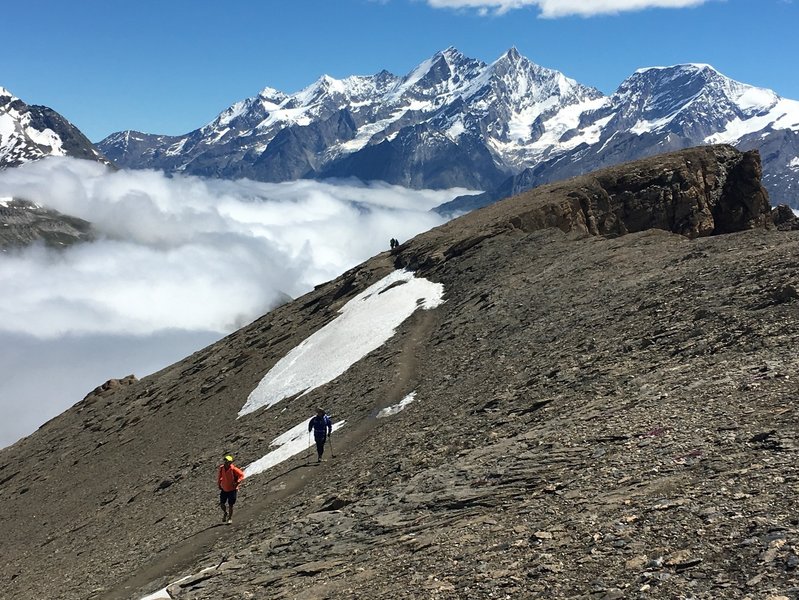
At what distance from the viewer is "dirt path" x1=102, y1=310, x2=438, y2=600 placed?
25.4 meters

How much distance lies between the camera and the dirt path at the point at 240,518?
83.3 feet

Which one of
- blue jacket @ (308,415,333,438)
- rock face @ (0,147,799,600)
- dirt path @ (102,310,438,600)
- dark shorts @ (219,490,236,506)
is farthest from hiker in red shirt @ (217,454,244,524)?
blue jacket @ (308,415,333,438)

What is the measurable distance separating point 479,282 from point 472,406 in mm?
24640

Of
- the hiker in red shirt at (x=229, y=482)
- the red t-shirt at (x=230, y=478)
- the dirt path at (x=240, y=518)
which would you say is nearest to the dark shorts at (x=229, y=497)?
the hiker in red shirt at (x=229, y=482)

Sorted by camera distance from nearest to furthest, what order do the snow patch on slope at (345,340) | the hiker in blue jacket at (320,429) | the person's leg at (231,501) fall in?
1. the person's leg at (231,501)
2. the hiker in blue jacket at (320,429)
3. the snow patch on slope at (345,340)

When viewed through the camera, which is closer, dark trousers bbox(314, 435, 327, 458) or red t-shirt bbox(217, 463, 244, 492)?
red t-shirt bbox(217, 463, 244, 492)

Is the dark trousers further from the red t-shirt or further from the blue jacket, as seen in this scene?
the red t-shirt

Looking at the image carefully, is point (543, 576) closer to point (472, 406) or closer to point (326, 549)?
point (326, 549)

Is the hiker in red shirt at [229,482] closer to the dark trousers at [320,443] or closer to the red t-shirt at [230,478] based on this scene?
the red t-shirt at [230,478]

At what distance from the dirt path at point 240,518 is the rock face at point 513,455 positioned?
0.15 metres

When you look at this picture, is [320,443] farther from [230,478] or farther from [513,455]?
[513,455]

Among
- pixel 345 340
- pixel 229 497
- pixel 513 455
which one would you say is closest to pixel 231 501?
pixel 229 497

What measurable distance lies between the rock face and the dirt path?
5.9 inches

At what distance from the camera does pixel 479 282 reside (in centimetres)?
5425
